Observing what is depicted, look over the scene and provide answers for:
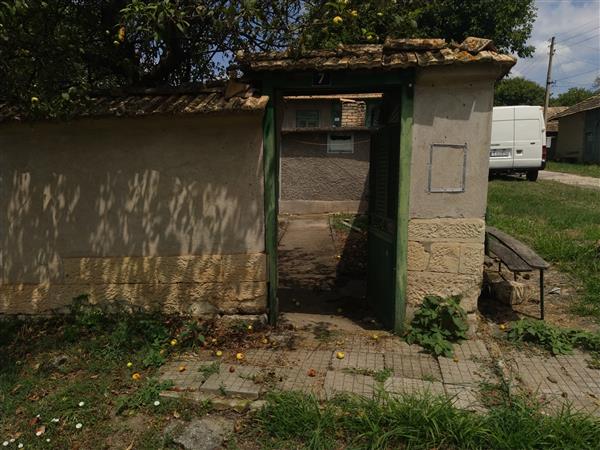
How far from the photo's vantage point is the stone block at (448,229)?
168 inches

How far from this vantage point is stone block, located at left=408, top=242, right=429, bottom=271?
14.3 feet

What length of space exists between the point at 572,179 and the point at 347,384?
1737cm

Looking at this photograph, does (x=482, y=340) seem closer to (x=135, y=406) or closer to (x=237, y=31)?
(x=135, y=406)

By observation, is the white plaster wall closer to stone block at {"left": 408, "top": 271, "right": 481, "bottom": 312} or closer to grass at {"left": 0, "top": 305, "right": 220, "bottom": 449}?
grass at {"left": 0, "top": 305, "right": 220, "bottom": 449}

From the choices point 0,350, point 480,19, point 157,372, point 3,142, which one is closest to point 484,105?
point 157,372

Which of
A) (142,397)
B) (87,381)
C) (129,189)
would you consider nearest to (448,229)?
(142,397)

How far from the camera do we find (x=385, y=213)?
483cm

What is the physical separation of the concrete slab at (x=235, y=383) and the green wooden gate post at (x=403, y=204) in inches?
60.2

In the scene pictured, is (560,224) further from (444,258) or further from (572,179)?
(572,179)

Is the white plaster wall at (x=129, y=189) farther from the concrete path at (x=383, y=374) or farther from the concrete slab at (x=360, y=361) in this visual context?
the concrete slab at (x=360, y=361)

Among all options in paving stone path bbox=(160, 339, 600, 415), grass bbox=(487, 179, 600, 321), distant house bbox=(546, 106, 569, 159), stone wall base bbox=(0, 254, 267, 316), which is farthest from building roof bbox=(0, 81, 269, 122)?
distant house bbox=(546, 106, 569, 159)

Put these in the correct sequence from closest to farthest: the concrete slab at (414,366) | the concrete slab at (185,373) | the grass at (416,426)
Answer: the grass at (416,426) → the concrete slab at (185,373) → the concrete slab at (414,366)

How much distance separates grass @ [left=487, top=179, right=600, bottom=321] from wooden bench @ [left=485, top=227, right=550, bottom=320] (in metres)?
0.83

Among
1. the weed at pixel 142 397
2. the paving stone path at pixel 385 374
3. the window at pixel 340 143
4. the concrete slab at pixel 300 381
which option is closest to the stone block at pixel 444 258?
the paving stone path at pixel 385 374
